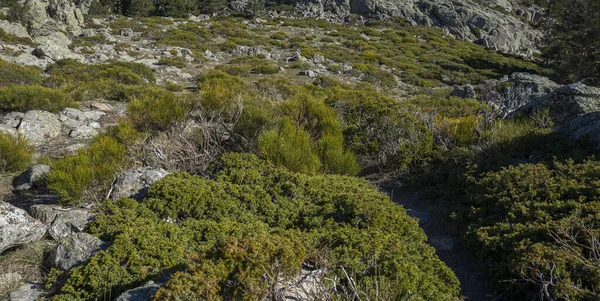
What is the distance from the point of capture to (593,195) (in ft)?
13.9

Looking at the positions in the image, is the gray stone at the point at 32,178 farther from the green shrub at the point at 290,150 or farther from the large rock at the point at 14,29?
the large rock at the point at 14,29

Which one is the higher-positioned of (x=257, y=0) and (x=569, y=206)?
(x=569, y=206)

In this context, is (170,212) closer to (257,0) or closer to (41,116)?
(41,116)

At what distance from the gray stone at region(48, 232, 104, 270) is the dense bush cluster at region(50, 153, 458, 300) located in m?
0.12

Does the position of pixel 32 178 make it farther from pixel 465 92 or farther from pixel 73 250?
pixel 465 92

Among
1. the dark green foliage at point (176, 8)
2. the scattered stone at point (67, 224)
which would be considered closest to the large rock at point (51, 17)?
the dark green foliage at point (176, 8)

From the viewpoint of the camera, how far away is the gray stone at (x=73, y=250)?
2.96 m

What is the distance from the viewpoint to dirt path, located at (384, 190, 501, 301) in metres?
3.60

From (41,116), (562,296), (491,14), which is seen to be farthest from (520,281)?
(491,14)

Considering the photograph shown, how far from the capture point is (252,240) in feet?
8.83

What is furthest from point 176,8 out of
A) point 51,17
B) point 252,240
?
point 252,240

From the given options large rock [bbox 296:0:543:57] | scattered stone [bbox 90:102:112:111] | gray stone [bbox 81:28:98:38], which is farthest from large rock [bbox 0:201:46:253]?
large rock [bbox 296:0:543:57]

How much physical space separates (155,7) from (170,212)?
3921cm

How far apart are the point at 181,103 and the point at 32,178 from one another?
7.74ft
